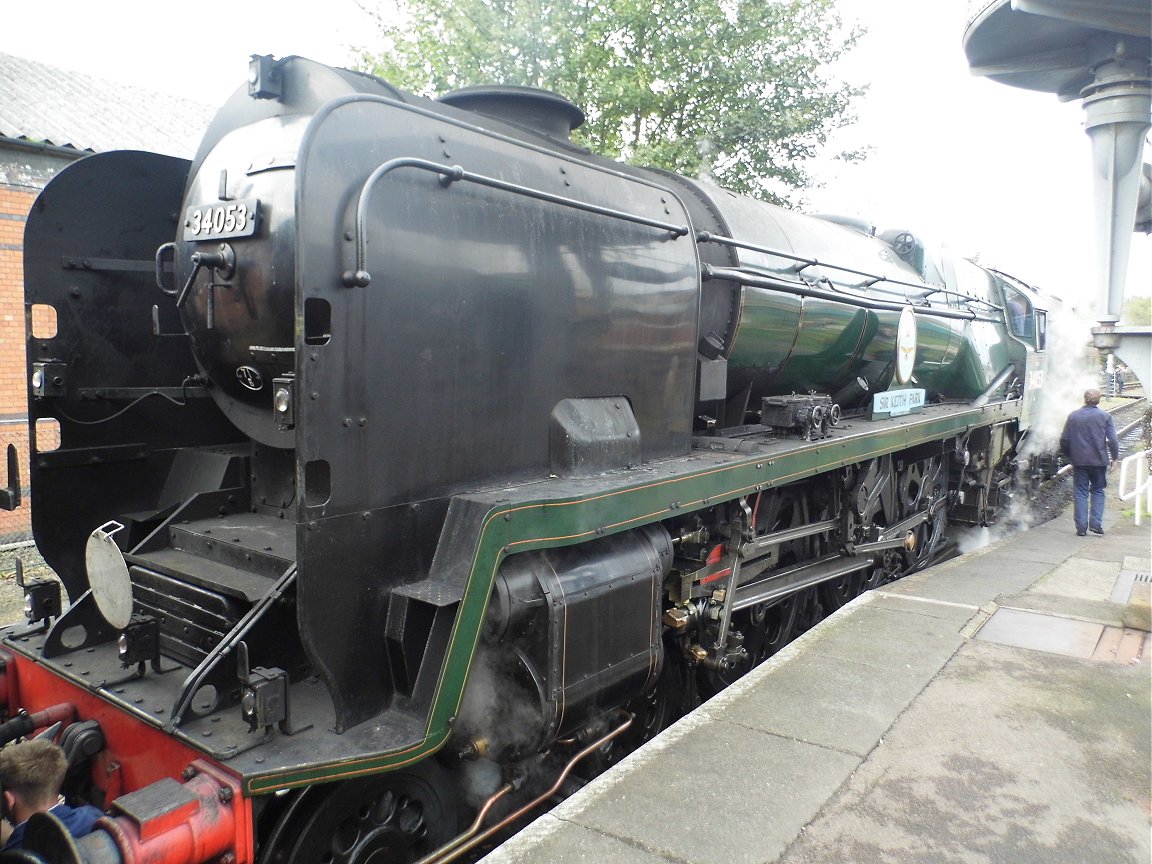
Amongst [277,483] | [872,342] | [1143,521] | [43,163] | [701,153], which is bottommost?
[1143,521]

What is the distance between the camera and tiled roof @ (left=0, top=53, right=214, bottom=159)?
8.55 m

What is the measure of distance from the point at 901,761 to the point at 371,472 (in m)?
2.16

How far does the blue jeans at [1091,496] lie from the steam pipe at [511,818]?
22.9ft

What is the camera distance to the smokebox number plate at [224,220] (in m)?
2.64

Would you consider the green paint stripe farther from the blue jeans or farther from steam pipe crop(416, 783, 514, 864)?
the blue jeans

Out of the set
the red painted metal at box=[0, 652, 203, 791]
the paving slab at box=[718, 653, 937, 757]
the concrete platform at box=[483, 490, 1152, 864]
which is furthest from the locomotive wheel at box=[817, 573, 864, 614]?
the red painted metal at box=[0, 652, 203, 791]

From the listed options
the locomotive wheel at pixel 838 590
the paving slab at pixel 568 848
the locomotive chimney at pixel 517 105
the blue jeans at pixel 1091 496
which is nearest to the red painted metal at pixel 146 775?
the paving slab at pixel 568 848

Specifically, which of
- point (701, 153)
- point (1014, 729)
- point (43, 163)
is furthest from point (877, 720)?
point (701, 153)

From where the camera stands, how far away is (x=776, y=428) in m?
4.67

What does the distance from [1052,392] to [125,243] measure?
444 inches

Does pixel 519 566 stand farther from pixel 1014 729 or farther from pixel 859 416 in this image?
pixel 859 416

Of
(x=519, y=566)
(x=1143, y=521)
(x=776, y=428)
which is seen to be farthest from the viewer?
(x=1143, y=521)

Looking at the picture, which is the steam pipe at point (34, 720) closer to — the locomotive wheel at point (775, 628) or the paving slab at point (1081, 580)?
the locomotive wheel at point (775, 628)

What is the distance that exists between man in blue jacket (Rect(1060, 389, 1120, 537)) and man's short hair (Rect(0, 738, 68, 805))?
8.80 metres
